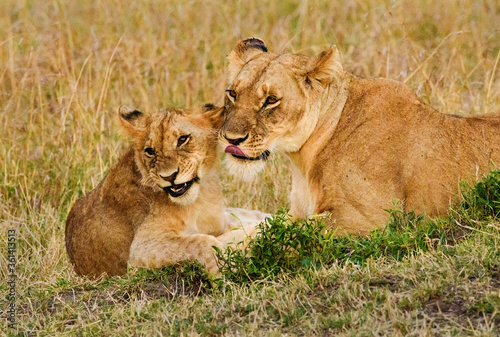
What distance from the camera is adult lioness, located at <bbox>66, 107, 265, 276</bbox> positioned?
17.1 feet

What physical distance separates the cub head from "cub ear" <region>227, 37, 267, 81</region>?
299 mm

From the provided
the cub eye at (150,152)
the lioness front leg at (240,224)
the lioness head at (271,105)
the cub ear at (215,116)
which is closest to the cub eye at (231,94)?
the lioness head at (271,105)

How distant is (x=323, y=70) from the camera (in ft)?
17.4

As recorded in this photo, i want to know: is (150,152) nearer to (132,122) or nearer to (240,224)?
(132,122)

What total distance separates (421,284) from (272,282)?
846 mm

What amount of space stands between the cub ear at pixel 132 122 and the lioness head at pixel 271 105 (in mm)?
622

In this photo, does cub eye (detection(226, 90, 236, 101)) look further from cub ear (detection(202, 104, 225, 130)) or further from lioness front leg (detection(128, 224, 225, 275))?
lioness front leg (detection(128, 224, 225, 275))

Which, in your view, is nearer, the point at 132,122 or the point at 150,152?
the point at 150,152

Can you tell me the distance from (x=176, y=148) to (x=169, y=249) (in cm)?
64

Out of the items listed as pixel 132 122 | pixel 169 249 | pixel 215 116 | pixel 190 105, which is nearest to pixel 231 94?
pixel 215 116

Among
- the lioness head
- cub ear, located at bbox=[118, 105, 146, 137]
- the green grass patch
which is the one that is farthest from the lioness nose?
cub ear, located at bbox=[118, 105, 146, 137]

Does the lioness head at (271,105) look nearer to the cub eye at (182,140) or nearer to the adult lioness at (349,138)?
the adult lioness at (349,138)

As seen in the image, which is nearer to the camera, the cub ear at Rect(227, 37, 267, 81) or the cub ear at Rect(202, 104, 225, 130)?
the cub ear at Rect(202, 104, 225, 130)

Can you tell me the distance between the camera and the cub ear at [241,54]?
5672 millimetres
